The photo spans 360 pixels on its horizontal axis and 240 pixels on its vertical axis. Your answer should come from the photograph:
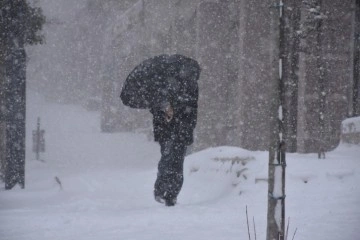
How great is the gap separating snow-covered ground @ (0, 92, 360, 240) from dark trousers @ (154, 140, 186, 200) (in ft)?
0.66

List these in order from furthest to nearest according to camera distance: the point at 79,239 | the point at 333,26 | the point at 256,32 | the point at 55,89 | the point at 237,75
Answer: the point at 55,89
the point at 237,75
the point at 256,32
the point at 333,26
the point at 79,239

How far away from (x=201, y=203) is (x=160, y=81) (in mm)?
1505

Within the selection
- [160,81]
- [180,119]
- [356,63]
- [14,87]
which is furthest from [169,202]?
[356,63]

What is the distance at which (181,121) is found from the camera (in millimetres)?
4879

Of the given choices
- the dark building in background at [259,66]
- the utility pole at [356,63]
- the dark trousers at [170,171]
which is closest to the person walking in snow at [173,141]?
the dark trousers at [170,171]

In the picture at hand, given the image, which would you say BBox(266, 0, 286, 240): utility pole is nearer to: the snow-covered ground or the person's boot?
the snow-covered ground

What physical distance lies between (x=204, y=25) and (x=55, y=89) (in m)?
26.0

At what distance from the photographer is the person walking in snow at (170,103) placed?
4.78m

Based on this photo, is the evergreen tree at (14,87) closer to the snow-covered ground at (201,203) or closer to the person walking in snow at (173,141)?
the snow-covered ground at (201,203)

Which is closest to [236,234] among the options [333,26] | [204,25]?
[333,26]

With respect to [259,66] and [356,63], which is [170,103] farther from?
[259,66]

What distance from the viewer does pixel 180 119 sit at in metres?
4.88

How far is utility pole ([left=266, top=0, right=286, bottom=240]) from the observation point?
248 centimetres

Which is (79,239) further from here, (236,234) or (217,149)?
(217,149)
